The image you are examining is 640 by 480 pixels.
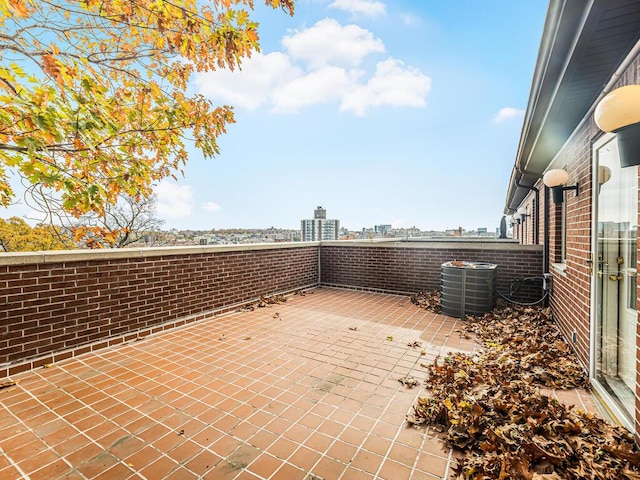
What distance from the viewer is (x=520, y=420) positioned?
2162 mm

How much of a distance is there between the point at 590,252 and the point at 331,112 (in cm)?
920

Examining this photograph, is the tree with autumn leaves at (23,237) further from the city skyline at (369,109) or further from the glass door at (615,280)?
the glass door at (615,280)

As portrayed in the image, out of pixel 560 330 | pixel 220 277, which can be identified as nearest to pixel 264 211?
pixel 220 277

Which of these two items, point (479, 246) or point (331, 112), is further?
point (331, 112)

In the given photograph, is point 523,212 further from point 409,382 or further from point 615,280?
point 409,382

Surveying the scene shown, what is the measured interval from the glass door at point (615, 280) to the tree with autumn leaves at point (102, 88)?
312 centimetres

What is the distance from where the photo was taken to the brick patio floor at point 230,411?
6.18ft

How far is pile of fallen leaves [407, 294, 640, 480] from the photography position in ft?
5.72

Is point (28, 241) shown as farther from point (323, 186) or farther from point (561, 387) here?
point (323, 186)

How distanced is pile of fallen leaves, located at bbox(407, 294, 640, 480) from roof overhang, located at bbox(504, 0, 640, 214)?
2.52 meters

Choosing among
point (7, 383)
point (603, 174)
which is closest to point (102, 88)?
point (7, 383)

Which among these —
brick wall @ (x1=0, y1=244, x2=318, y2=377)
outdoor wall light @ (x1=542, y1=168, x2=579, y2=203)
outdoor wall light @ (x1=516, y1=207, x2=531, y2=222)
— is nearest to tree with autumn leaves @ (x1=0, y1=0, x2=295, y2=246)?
brick wall @ (x1=0, y1=244, x2=318, y2=377)

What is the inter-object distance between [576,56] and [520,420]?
2585 millimetres

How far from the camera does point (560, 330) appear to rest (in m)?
4.14
